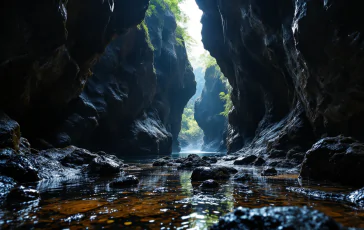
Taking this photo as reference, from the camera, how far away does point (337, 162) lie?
17.4 ft

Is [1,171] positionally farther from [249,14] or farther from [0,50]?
[249,14]

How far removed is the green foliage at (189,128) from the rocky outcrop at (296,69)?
174 ft

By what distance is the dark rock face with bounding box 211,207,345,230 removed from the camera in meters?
1.49

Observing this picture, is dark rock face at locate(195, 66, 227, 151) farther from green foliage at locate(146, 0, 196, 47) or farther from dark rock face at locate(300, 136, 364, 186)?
dark rock face at locate(300, 136, 364, 186)

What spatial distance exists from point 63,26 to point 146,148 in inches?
665

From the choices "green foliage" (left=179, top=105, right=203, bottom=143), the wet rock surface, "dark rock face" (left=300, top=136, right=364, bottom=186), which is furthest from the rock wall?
"green foliage" (left=179, top=105, right=203, bottom=143)

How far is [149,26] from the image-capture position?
3091cm

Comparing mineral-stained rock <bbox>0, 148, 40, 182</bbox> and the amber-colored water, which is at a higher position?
mineral-stained rock <bbox>0, 148, 40, 182</bbox>

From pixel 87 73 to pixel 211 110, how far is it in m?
42.2

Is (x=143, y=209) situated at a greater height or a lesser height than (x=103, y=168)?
lesser

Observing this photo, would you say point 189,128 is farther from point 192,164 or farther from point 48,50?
point 48,50

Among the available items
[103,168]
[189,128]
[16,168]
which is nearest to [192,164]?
[103,168]

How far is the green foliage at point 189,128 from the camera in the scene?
251 ft

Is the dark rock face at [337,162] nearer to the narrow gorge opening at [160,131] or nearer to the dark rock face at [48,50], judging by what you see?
the narrow gorge opening at [160,131]
